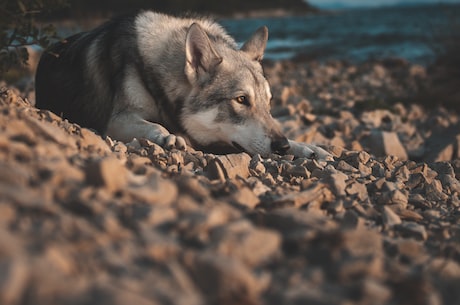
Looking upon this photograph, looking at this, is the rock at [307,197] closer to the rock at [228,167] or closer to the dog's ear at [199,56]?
the rock at [228,167]

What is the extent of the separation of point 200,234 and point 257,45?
3.64m

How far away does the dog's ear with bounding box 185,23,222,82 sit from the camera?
437 cm

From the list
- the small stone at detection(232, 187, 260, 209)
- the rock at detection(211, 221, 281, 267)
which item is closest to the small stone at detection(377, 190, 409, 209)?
the small stone at detection(232, 187, 260, 209)

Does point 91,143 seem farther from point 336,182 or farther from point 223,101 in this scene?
point 223,101

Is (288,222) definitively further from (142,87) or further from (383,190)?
(142,87)

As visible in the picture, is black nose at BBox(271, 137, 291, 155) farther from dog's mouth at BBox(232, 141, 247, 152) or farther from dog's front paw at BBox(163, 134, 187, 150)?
dog's front paw at BBox(163, 134, 187, 150)

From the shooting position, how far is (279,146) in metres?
4.21

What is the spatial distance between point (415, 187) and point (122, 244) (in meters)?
2.64

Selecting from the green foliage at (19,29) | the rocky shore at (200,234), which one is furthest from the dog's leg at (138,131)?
the green foliage at (19,29)

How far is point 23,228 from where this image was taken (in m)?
1.61

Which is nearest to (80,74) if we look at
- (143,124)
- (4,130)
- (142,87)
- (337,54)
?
(142,87)

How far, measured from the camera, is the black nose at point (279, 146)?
4.21m

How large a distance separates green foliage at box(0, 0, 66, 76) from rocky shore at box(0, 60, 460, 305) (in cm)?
88

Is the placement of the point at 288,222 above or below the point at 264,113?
above
